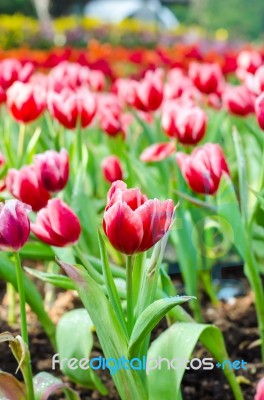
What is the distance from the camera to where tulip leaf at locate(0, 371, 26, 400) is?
1127 millimetres

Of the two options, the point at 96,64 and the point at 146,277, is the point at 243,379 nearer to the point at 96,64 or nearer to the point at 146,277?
the point at 146,277

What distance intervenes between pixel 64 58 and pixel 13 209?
3.56 m

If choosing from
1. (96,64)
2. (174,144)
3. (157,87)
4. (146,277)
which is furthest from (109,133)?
(96,64)

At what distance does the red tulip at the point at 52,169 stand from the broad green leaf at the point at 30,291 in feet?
0.68

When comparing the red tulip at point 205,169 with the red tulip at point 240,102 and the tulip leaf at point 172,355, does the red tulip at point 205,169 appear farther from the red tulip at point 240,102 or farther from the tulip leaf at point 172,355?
the red tulip at point 240,102

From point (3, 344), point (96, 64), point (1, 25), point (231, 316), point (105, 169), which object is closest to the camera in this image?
point (105, 169)

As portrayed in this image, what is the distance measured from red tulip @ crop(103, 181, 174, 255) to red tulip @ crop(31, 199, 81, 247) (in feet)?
0.76

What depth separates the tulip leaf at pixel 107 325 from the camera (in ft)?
3.49

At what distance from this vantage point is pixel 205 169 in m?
1.43

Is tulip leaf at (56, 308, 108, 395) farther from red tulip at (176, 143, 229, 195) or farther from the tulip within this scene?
the tulip

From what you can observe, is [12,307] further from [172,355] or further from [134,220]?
[134,220]

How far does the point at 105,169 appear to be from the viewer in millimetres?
1778

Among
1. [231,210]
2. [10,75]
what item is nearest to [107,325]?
[231,210]

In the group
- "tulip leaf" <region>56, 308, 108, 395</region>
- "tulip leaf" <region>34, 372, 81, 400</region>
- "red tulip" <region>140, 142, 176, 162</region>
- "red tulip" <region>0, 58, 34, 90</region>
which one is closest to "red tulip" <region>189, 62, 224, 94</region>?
"red tulip" <region>0, 58, 34, 90</region>
